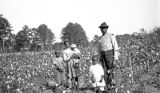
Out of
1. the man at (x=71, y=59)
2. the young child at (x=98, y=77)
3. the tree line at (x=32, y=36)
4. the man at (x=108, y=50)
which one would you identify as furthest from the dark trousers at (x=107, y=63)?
the tree line at (x=32, y=36)

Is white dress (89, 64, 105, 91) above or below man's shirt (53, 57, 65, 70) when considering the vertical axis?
below

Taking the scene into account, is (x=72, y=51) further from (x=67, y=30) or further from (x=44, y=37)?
(x=44, y=37)

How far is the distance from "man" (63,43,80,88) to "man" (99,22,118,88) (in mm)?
2453

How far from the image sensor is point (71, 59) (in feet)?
30.3

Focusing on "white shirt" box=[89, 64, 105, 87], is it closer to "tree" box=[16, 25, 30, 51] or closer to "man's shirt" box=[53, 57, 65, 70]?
"man's shirt" box=[53, 57, 65, 70]

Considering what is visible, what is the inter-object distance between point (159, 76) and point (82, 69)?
4471 mm

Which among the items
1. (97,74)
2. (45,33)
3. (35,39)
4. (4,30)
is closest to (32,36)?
(35,39)

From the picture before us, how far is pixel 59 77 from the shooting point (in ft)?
30.2

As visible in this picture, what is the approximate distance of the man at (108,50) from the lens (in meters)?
6.53

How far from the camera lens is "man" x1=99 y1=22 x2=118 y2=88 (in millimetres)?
6531

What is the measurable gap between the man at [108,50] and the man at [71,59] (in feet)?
8.05

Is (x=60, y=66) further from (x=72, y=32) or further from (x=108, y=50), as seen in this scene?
(x=72, y=32)

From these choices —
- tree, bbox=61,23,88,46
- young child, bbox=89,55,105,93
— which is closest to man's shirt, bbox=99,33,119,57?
young child, bbox=89,55,105,93

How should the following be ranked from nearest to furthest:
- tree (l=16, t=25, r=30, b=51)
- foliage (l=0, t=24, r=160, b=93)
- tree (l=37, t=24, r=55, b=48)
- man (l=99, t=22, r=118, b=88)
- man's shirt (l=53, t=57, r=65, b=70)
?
man (l=99, t=22, r=118, b=88)
foliage (l=0, t=24, r=160, b=93)
man's shirt (l=53, t=57, r=65, b=70)
tree (l=16, t=25, r=30, b=51)
tree (l=37, t=24, r=55, b=48)
